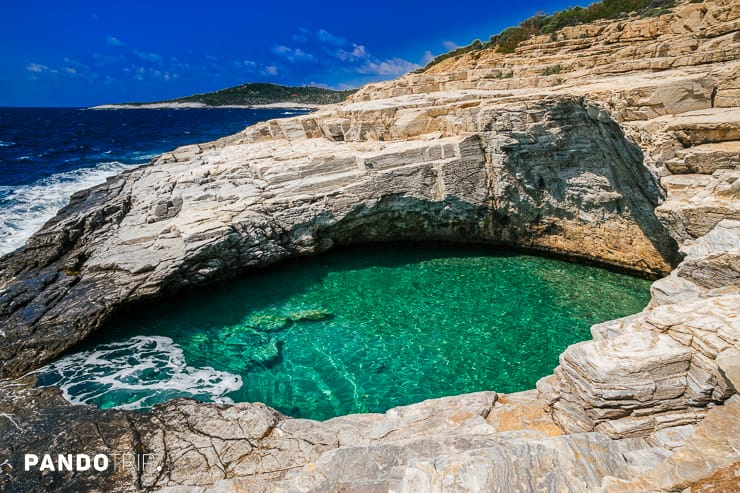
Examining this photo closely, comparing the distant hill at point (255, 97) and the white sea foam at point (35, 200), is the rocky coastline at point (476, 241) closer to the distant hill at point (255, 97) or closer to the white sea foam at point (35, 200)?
the white sea foam at point (35, 200)

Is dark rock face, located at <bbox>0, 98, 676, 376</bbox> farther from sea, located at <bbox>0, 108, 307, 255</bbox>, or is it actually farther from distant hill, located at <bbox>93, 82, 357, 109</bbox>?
distant hill, located at <bbox>93, 82, 357, 109</bbox>

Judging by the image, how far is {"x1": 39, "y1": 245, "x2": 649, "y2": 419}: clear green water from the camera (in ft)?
34.2

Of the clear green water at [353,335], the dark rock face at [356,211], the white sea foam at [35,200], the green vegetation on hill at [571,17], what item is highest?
the green vegetation on hill at [571,17]

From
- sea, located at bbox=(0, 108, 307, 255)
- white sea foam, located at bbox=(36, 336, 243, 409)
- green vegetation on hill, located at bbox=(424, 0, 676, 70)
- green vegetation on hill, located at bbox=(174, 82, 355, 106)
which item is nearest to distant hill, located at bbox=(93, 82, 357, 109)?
green vegetation on hill, located at bbox=(174, 82, 355, 106)

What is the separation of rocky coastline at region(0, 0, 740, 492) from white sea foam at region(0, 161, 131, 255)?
2.11 meters

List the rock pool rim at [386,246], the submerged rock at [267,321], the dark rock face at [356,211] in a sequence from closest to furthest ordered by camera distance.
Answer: the submerged rock at [267,321] < the rock pool rim at [386,246] < the dark rock face at [356,211]

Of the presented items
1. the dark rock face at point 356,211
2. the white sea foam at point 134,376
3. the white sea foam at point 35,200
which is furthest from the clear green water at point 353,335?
the white sea foam at point 35,200

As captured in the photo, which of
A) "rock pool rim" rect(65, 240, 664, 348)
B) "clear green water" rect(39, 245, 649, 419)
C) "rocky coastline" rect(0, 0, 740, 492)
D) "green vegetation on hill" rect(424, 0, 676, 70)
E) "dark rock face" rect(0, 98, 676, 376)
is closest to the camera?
"rocky coastline" rect(0, 0, 740, 492)

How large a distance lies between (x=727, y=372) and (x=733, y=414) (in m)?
0.51

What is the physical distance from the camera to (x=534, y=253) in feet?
56.4

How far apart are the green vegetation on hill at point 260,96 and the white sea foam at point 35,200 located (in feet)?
444

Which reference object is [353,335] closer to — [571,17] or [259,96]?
[571,17]

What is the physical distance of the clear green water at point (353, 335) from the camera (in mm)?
10414

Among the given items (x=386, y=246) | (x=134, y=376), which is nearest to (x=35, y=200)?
(x=134, y=376)
